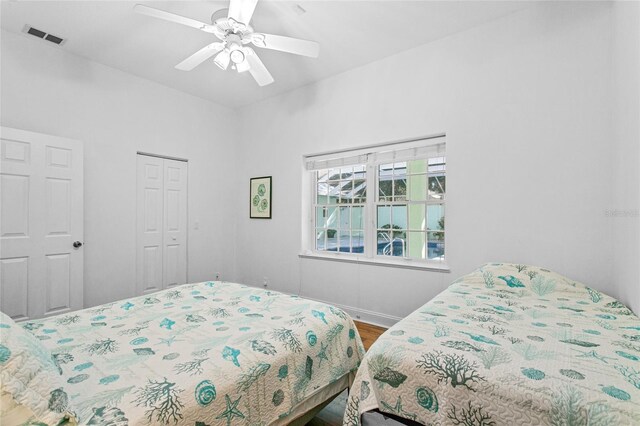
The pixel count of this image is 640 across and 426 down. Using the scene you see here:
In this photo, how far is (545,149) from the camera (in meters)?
2.56

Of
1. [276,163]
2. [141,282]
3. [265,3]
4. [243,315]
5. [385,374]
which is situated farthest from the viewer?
[276,163]

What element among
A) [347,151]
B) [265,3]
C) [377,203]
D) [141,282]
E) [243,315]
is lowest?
[141,282]

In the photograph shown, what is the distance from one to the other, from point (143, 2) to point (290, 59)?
1.47 meters

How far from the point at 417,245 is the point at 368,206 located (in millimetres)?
720

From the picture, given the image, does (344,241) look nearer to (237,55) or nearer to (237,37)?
(237,55)

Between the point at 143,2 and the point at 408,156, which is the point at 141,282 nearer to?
the point at 143,2

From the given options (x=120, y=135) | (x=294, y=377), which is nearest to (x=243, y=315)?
(x=294, y=377)

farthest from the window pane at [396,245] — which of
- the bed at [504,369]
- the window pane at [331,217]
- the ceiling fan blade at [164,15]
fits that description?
the ceiling fan blade at [164,15]

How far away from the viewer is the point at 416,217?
3.37 m

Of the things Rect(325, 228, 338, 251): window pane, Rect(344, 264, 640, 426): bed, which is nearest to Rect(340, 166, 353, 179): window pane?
Rect(325, 228, 338, 251): window pane

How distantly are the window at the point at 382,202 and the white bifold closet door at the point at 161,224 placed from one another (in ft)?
6.01

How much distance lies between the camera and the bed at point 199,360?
101cm

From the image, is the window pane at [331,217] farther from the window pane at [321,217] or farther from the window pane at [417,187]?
the window pane at [417,187]

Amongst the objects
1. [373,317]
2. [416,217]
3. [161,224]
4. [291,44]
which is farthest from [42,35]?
[373,317]
